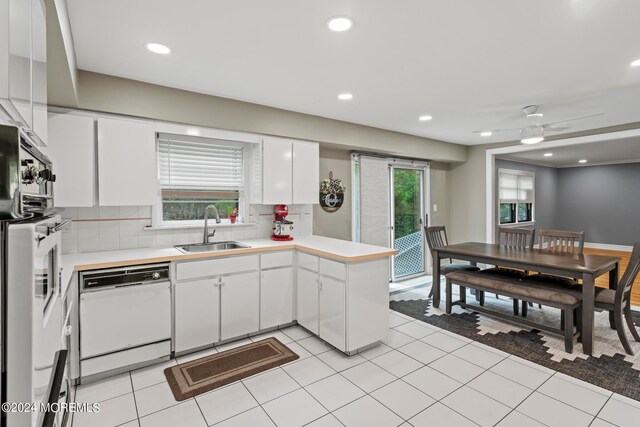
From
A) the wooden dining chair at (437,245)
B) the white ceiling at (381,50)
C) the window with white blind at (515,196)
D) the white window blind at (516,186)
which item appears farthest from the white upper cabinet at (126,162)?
the white window blind at (516,186)

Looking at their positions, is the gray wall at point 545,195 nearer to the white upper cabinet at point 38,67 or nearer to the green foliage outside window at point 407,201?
the green foliage outside window at point 407,201

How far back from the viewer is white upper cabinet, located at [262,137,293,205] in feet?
12.0

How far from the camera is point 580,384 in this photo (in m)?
2.45

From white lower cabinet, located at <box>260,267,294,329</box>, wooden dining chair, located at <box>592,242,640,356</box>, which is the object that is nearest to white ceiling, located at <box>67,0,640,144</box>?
wooden dining chair, located at <box>592,242,640,356</box>

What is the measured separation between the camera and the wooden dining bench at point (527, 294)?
2.94 meters

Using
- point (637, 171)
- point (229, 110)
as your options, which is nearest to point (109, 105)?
point (229, 110)

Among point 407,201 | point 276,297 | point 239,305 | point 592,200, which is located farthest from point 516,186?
point 239,305

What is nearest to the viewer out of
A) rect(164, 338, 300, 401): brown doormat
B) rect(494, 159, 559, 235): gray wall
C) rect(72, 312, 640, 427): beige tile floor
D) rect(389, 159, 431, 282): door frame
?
rect(72, 312, 640, 427): beige tile floor

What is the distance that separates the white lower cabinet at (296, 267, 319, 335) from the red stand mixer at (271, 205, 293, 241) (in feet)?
1.67

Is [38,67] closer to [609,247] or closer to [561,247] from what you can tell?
[561,247]

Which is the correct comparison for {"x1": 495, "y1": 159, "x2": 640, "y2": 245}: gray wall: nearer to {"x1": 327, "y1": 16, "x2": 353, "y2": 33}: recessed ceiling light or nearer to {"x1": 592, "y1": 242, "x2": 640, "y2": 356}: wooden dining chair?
{"x1": 592, "y1": 242, "x2": 640, "y2": 356}: wooden dining chair

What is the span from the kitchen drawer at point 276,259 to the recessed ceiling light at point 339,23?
2.13 m

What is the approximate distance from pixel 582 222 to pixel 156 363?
11007mm

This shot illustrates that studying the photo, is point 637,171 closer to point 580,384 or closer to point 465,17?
point 580,384
